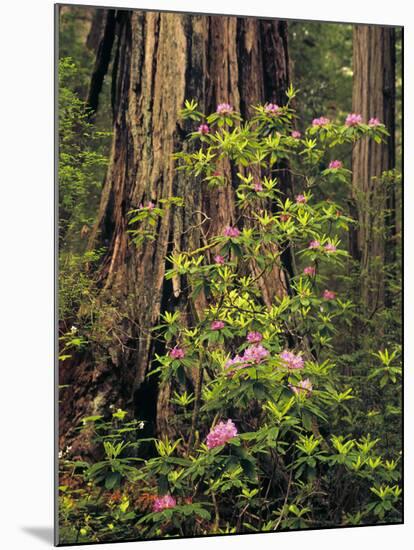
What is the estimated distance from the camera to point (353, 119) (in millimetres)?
6402

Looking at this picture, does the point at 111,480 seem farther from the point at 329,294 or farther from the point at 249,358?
the point at 329,294

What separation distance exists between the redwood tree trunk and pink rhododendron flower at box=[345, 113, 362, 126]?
1.47 ft

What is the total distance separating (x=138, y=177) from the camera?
6000 millimetres

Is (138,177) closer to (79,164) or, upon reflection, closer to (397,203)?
(79,164)

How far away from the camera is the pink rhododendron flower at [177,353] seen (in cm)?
597

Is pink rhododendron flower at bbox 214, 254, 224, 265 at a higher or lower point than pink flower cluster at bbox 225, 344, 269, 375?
higher

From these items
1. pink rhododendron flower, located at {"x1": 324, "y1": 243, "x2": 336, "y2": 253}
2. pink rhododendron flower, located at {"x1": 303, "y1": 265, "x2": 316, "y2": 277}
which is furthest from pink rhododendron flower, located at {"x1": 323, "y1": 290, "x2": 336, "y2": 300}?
pink rhododendron flower, located at {"x1": 324, "y1": 243, "x2": 336, "y2": 253}

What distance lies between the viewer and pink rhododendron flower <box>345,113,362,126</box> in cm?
640

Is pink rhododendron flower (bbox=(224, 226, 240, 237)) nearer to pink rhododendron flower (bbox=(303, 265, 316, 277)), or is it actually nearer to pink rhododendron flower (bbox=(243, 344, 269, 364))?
pink rhododendron flower (bbox=(303, 265, 316, 277))

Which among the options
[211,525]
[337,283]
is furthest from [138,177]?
[211,525]

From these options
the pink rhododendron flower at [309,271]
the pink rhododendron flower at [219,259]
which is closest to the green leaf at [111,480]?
the pink rhododendron flower at [219,259]

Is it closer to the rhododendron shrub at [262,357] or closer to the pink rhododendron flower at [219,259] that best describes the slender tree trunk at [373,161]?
the rhododendron shrub at [262,357]

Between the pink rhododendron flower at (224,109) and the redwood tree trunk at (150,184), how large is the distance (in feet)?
0.10

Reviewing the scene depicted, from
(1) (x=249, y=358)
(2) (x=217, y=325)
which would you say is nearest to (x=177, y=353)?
(2) (x=217, y=325)
